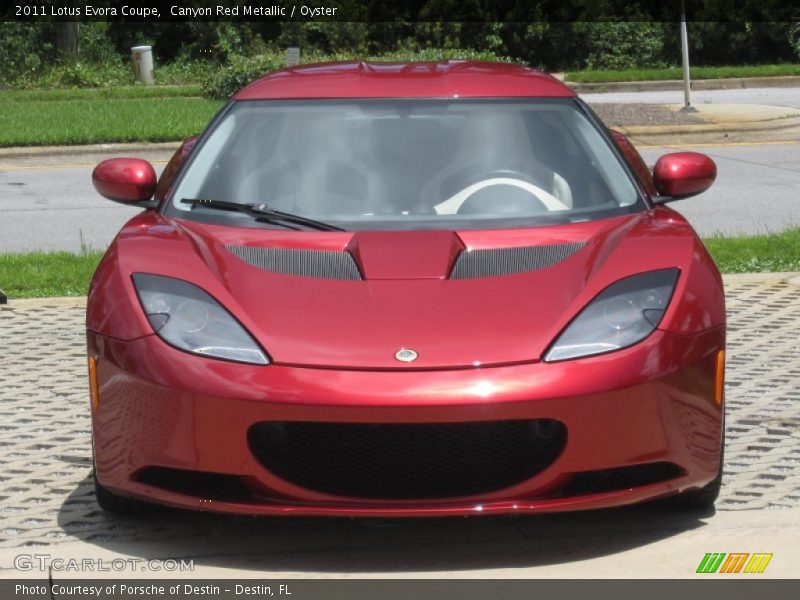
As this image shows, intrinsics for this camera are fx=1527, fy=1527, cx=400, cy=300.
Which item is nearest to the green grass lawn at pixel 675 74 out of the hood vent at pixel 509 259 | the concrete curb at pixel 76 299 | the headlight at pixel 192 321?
the concrete curb at pixel 76 299

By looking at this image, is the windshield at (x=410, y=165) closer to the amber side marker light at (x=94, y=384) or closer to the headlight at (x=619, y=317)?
the headlight at (x=619, y=317)

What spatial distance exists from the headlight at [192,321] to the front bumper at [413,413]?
45 mm

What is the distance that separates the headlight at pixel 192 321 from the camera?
4.24m

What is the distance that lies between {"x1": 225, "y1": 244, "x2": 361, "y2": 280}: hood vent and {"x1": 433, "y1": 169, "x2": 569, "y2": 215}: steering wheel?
66 cm

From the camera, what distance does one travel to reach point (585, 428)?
4.14 metres

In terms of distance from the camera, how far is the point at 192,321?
14.3ft

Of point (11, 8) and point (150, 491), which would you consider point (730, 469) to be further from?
point (11, 8)

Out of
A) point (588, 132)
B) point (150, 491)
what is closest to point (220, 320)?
point (150, 491)

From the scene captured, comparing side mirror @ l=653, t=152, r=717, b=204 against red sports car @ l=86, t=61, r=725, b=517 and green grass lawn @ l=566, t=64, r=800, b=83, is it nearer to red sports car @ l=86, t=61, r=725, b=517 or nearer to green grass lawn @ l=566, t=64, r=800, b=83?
red sports car @ l=86, t=61, r=725, b=517

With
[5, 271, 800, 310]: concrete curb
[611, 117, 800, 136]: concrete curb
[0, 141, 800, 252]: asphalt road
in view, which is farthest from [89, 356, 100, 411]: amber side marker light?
[611, 117, 800, 136]: concrete curb

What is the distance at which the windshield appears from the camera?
515 cm

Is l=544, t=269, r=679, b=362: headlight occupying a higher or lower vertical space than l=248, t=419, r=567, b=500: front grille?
higher

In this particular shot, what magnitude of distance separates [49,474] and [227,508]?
1.33 metres

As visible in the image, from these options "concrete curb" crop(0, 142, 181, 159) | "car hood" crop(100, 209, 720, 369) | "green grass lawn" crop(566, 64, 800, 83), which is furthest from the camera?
"green grass lawn" crop(566, 64, 800, 83)
